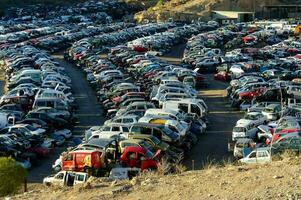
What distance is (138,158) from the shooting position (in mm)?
19328

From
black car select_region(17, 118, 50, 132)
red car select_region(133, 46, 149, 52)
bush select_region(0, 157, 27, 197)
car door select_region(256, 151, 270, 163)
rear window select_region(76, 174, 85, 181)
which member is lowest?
red car select_region(133, 46, 149, 52)

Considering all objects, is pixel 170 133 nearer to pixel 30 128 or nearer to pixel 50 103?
pixel 30 128

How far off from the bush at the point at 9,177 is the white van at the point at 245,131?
409 inches

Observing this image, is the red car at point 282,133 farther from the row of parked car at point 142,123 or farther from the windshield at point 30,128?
the windshield at point 30,128

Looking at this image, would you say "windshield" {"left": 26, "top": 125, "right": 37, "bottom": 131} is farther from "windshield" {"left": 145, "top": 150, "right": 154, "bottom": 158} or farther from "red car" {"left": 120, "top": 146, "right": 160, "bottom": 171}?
"windshield" {"left": 145, "top": 150, "right": 154, "bottom": 158}

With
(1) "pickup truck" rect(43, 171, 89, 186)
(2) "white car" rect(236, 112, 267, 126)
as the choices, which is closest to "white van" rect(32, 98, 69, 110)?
(2) "white car" rect(236, 112, 267, 126)

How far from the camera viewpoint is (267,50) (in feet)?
172

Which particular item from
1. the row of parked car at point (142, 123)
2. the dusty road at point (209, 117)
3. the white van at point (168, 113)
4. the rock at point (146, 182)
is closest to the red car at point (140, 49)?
the dusty road at point (209, 117)

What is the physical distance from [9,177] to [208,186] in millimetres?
5265

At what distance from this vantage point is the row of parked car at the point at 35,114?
74.2 ft

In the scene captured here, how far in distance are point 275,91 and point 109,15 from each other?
74.8 meters

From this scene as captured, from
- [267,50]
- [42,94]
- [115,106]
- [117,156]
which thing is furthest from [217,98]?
[267,50]

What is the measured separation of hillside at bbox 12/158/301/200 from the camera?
39.3 ft

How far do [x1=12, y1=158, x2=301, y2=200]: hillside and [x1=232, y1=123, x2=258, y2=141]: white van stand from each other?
29.7ft
